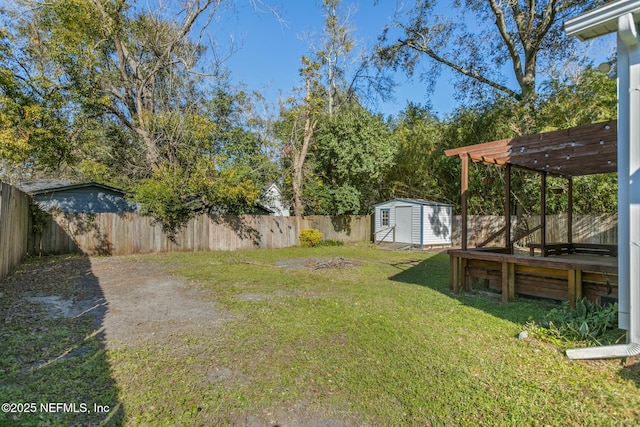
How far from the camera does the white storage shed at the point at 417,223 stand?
14.2m

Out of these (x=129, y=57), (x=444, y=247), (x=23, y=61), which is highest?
(x=129, y=57)

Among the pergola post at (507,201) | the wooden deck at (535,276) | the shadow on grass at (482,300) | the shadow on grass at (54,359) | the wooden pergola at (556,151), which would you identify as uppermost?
the wooden pergola at (556,151)

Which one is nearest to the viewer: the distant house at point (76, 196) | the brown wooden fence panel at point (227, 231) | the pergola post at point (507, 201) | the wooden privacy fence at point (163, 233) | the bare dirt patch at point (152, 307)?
the bare dirt patch at point (152, 307)

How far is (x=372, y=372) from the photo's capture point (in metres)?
2.90

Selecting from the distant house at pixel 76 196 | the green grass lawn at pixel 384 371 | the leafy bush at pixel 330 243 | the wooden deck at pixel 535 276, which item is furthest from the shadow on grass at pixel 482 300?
the distant house at pixel 76 196

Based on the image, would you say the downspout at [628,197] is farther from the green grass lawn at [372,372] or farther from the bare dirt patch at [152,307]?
the bare dirt patch at [152,307]

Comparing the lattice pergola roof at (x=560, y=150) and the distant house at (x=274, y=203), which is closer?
the lattice pergola roof at (x=560, y=150)

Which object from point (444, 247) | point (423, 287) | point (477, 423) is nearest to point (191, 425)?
point (477, 423)

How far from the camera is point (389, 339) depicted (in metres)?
3.65

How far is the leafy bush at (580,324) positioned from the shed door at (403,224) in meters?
10.7

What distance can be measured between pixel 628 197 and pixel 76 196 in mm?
16535

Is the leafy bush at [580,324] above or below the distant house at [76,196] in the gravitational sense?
below

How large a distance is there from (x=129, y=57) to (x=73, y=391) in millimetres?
14119

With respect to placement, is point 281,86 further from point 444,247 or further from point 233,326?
point 233,326
